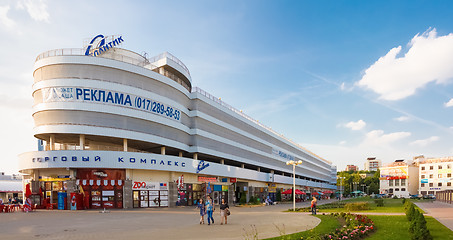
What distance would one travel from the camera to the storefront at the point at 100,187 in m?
39.5

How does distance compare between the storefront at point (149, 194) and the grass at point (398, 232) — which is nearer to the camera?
the grass at point (398, 232)

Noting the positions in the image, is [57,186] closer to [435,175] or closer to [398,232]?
→ [398,232]

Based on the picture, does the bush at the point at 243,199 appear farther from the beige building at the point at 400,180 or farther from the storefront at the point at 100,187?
the beige building at the point at 400,180

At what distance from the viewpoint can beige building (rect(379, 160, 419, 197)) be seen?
417 ft

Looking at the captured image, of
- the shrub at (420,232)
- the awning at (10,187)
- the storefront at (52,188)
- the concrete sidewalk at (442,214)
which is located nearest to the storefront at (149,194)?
the storefront at (52,188)

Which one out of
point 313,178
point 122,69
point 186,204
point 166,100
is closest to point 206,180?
point 186,204

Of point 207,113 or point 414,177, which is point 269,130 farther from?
point 414,177

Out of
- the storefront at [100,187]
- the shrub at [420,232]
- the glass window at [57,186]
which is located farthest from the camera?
the glass window at [57,186]

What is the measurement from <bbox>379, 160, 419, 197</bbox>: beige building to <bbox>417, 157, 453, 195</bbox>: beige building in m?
4.76

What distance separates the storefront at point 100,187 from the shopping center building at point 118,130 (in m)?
0.11

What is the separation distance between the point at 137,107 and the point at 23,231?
2598 centimetres

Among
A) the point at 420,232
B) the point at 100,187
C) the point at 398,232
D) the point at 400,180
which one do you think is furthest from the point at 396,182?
the point at 420,232

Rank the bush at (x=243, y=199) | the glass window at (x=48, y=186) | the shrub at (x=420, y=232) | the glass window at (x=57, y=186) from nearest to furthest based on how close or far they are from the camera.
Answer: the shrub at (x=420, y=232) < the glass window at (x=57, y=186) < the glass window at (x=48, y=186) < the bush at (x=243, y=199)

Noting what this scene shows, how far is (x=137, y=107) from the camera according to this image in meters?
43.6
